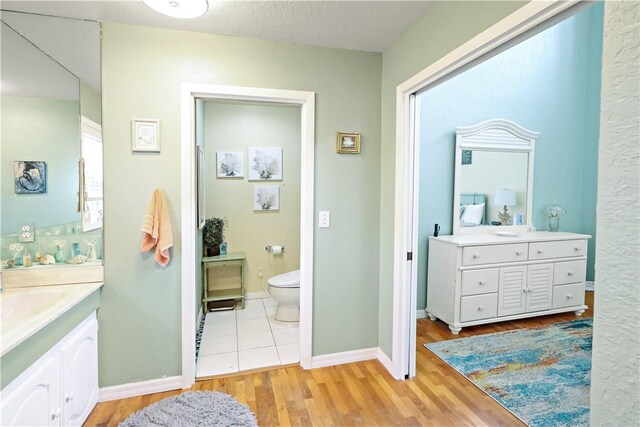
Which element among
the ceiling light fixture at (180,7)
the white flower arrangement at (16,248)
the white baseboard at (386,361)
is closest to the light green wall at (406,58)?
the white baseboard at (386,361)

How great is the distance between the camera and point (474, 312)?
2.95 metres

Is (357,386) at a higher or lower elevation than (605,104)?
lower

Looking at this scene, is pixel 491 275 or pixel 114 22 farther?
pixel 491 275

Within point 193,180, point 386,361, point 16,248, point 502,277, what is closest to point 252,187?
point 193,180

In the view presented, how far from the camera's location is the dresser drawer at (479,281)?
9.52 ft

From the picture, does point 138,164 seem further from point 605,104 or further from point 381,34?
point 605,104

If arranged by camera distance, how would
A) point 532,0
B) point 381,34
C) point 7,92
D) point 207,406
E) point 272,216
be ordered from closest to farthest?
point 532,0
point 7,92
point 207,406
point 381,34
point 272,216

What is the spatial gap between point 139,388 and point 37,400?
0.76 meters

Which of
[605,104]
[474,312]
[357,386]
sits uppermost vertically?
[605,104]

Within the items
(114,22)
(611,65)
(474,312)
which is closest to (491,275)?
(474,312)

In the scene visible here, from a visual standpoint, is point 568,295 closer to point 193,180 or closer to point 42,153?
point 193,180

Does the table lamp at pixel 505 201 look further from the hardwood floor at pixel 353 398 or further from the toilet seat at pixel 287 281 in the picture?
the toilet seat at pixel 287 281

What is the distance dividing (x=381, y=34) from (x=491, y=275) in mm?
2319

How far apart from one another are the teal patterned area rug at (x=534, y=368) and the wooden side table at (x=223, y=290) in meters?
2.06
